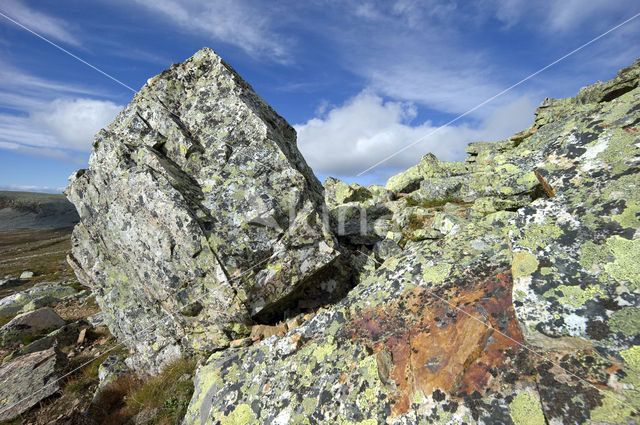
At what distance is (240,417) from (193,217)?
5.57 meters

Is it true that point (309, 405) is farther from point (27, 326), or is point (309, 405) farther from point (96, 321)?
point (27, 326)

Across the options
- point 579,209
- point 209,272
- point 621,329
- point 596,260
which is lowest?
point 621,329

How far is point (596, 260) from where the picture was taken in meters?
3.94

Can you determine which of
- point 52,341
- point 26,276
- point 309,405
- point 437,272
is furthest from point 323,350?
point 26,276

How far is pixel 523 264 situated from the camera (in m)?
4.44

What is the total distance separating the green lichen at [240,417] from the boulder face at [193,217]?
298 centimetres

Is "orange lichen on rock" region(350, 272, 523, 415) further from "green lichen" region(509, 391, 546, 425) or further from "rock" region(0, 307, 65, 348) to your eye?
"rock" region(0, 307, 65, 348)

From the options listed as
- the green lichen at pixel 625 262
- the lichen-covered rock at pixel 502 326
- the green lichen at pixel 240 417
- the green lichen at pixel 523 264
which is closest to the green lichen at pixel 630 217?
the lichen-covered rock at pixel 502 326

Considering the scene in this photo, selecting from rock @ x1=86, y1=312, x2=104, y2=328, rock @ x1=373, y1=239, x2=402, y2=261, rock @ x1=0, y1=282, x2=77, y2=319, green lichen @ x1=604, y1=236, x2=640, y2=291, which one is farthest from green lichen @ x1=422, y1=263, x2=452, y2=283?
rock @ x1=0, y1=282, x2=77, y2=319

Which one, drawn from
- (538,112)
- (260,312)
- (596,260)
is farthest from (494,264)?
(538,112)

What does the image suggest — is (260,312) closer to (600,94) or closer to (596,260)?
(596,260)

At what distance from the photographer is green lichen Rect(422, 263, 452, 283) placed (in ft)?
18.8

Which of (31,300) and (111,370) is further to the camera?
(31,300)

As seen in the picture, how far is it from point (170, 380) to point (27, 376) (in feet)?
23.1
